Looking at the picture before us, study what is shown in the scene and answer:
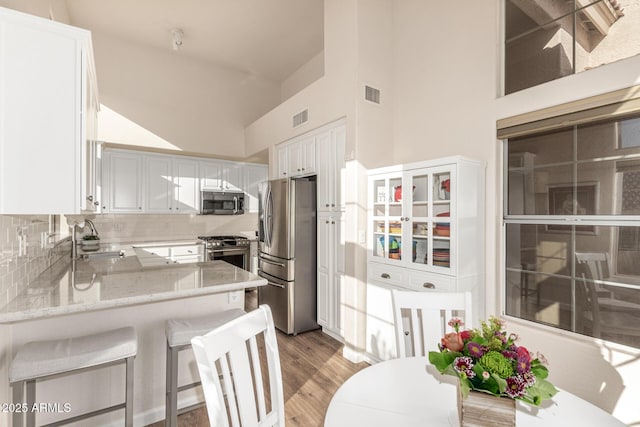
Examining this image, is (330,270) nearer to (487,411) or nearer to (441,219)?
(441,219)

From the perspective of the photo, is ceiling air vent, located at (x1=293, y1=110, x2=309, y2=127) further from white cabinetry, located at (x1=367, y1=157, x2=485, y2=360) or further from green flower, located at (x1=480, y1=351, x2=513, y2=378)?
green flower, located at (x1=480, y1=351, x2=513, y2=378)

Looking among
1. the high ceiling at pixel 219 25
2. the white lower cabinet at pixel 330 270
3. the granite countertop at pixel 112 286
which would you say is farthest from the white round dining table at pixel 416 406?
the high ceiling at pixel 219 25

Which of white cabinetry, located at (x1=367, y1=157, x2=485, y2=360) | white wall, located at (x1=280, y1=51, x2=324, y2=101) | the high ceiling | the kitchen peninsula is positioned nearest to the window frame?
white cabinetry, located at (x1=367, y1=157, x2=485, y2=360)

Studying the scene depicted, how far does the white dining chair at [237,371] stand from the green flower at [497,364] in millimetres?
735

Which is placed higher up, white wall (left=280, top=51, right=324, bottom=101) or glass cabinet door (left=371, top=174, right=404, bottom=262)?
white wall (left=280, top=51, right=324, bottom=101)

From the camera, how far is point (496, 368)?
33.2 inches

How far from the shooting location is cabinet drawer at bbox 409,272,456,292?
7.43 feet

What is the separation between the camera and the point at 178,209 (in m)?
4.96

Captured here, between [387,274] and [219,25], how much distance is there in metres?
3.80

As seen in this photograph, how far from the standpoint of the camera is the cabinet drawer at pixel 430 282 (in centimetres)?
226

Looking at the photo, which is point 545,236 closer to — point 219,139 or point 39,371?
point 39,371

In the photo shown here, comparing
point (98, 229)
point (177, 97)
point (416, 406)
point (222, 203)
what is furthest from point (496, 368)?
point (98, 229)

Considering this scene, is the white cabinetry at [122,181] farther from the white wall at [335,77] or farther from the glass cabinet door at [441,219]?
the glass cabinet door at [441,219]

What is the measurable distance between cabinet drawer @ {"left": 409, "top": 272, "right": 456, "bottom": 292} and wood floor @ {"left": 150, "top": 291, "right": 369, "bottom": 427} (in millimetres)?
946
